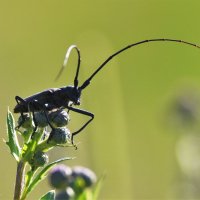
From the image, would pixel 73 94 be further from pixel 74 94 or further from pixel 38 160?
pixel 38 160

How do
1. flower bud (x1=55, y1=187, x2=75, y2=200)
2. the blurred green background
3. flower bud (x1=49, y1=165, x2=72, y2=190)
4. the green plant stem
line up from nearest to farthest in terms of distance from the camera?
the green plant stem
flower bud (x1=55, y1=187, x2=75, y2=200)
flower bud (x1=49, y1=165, x2=72, y2=190)
the blurred green background

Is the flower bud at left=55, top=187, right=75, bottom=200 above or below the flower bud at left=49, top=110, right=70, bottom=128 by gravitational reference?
below

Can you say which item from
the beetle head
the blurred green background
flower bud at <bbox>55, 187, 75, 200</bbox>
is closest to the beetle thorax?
the beetle head

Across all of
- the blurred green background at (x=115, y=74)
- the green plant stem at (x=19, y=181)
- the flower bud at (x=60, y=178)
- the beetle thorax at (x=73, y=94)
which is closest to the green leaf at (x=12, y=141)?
the green plant stem at (x=19, y=181)

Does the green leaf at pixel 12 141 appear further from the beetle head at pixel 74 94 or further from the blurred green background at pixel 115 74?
the blurred green background at pixel 115 74

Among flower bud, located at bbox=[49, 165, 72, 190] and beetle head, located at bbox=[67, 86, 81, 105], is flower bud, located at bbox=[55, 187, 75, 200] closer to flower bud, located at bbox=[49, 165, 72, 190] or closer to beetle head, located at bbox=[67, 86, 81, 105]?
flower bud, located at bbox=[49, 165, 72, 190]

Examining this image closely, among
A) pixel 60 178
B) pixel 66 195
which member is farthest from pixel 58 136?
pixel 60 178
